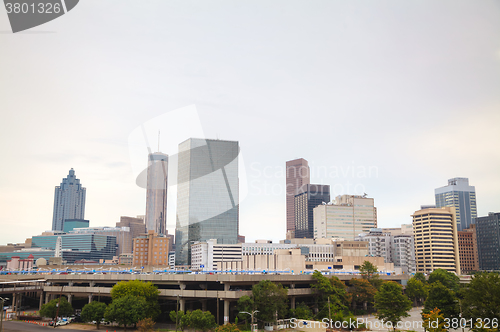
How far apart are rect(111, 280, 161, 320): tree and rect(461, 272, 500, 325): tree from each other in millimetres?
57211

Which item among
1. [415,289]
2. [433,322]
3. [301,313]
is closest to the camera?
[433,322]

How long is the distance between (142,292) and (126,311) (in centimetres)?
635

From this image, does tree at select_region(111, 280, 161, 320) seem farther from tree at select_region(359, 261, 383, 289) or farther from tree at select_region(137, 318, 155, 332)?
tree at select_region(359, 261, 383, 289)

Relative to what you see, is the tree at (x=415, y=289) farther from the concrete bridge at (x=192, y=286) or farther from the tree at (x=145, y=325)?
the tree at (x=145, y=325)

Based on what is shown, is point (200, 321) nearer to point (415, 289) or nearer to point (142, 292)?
point (142, 292)

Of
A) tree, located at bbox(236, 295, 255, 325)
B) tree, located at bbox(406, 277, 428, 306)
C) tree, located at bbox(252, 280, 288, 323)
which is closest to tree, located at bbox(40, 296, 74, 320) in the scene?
tree, located at bbox(236, 295, 255, 325)

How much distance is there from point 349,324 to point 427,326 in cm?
1916

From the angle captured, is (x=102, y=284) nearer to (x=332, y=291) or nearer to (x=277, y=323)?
(x=277, y=323)

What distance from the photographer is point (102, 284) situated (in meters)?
109

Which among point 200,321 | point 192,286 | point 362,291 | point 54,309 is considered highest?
point 192,286

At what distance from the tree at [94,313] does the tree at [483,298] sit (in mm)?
65576

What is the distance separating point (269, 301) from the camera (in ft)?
268

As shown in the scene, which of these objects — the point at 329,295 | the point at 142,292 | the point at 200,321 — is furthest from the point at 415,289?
the point at 142,292

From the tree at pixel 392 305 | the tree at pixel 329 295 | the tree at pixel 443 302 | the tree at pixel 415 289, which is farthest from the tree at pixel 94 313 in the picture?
the tree at pixel 415 289
